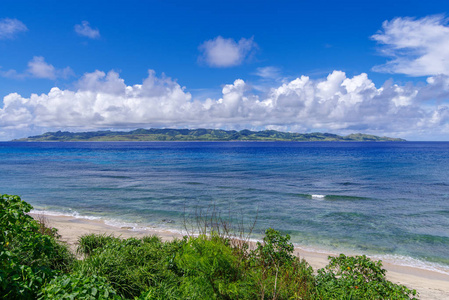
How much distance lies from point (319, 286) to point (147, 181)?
38.8 m

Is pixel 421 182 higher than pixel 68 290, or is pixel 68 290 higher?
pixel 68 290

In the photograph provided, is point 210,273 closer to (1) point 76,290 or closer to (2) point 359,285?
(1) point 76,290

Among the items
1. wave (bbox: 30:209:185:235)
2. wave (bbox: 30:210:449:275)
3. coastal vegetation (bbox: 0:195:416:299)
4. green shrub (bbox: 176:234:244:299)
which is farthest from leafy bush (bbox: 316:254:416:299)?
wave (bbox: 30:209:185:235)

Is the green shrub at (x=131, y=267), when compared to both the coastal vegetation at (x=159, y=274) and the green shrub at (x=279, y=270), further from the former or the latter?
the green shrub at (x=279, y=270)

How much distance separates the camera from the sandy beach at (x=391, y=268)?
12.2m

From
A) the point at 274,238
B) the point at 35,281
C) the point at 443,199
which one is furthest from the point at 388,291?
the point at 443,199

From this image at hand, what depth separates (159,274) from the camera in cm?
800

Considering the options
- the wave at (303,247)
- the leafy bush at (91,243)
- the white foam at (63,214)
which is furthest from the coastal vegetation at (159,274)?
the white foam at (63,214)

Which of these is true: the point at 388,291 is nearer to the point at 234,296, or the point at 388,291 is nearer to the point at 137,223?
the point at 234,296

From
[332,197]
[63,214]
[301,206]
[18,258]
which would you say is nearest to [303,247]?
[301,206]

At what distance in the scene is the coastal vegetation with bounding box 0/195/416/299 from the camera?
18.6 ft

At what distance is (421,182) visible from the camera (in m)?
43.0

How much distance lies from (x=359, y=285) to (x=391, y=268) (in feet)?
29.8

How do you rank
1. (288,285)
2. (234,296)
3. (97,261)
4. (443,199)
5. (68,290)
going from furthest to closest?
1. (443,199)
2. (97,261)
3. (288,285)
4. (234,296)
5. (68,290)
